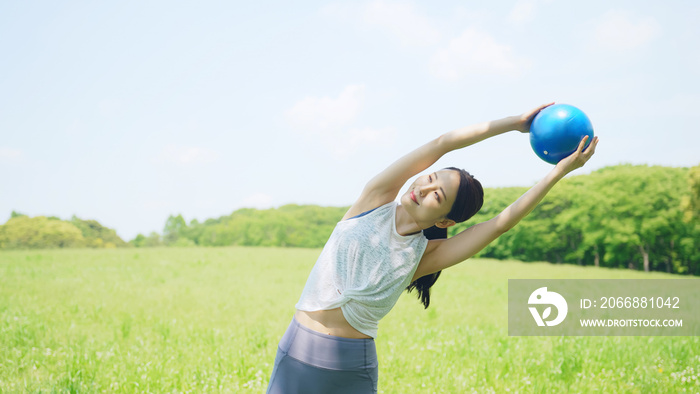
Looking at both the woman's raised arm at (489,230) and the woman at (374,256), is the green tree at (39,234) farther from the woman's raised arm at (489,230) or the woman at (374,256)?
the woman's raised arm at (489,230)

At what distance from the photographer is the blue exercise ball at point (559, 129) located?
3393 mm

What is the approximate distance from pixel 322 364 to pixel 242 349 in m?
4.68

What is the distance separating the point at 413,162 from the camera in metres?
2.94

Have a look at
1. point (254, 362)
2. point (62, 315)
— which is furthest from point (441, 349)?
point (62, 315)

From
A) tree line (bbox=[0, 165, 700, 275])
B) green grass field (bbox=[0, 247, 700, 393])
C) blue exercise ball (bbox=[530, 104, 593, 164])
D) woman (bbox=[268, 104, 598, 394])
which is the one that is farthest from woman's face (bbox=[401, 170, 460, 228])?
tree line (bbox=[0, 165, 700, 275])

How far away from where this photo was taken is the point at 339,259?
280 cm

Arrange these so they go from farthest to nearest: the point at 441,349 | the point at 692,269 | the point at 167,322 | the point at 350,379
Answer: the point at 692,269
the point at 167,322
the point at 441,349
the point at 350,379

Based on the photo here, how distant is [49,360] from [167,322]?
9.46ft

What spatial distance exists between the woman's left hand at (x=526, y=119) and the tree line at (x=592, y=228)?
111ft

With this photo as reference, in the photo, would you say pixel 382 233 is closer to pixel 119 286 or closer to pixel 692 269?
pixel 119 286

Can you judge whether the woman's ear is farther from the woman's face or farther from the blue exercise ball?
the blue exercise ball

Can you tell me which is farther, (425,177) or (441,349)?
(441,349)

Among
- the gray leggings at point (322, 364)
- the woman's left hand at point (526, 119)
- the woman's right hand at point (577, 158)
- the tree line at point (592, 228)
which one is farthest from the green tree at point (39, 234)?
the woman's right hand at point (577, 158)

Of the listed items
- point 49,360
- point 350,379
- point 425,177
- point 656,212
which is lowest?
point 49,360
